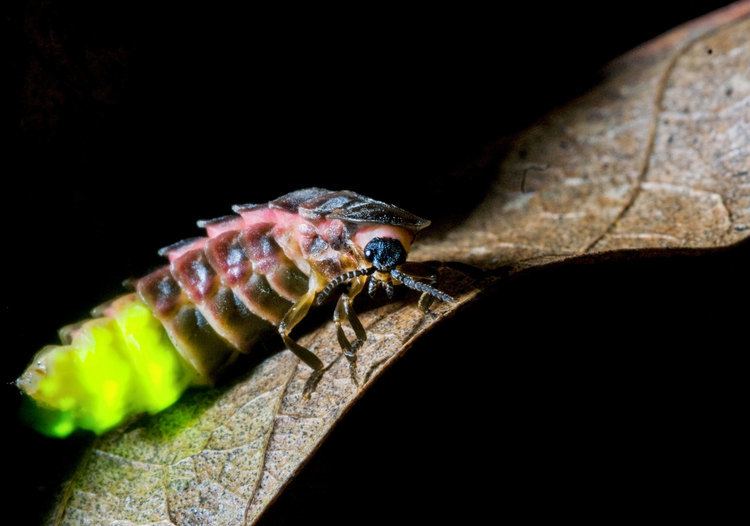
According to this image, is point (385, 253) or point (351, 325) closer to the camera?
point (351, 325)

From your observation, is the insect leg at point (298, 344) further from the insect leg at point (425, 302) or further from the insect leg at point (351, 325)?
the insect leg at point (425, 302)

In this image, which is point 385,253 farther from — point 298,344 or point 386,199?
point 386,199

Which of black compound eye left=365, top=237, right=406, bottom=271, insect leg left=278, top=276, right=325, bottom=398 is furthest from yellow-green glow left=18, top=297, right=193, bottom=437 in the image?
black compound eye left=365, top=237, right=406, bottom=271

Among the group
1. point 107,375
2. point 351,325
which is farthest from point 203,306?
point 351,325

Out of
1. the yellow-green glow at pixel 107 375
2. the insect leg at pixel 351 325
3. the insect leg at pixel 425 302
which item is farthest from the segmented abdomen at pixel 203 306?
the insect leg at pixel 425 302

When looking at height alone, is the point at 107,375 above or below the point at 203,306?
below

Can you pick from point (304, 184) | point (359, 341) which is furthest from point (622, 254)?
point (304, 184)

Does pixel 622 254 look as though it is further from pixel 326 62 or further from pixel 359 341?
pixel 326 62
